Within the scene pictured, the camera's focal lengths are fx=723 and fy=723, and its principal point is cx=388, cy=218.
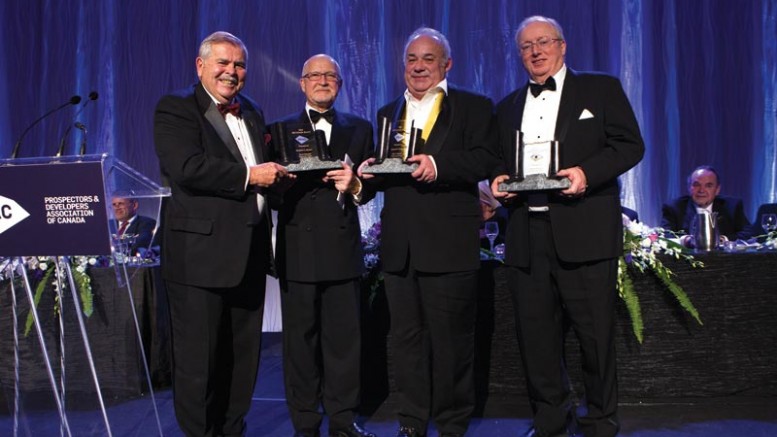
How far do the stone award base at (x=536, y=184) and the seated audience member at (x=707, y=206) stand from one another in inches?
121

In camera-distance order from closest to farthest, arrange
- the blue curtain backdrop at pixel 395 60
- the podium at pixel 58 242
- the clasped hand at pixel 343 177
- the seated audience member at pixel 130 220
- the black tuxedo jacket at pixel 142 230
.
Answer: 1. the podium at pixel 58 242
2. the clasped hand at pixel 343 177
3. the black tuxedo jacket at pixel 142 230
4. the seated audience member at pixel 130 220
5. the blue curtain backdrop at pixel 395 60

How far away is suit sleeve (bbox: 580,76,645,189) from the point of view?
9.38 feet

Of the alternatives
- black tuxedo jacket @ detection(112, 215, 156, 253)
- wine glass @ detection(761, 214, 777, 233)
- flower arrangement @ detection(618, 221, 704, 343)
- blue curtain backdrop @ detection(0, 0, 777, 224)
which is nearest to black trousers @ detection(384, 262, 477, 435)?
flower arrangement @ detection(618, 221, 704, 343)

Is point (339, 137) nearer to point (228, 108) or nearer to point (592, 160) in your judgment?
point (228, 108)

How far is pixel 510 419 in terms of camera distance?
3498mm

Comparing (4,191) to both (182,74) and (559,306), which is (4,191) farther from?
(182,74)

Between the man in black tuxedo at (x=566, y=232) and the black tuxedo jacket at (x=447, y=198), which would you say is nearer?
the man in black tuxedo at (x=566, y=232)

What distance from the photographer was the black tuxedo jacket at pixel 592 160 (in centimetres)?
288

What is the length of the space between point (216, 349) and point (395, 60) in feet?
13.2

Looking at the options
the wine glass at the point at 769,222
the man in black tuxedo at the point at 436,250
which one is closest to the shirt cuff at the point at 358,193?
the man in black tuxedo at the point at 436,250

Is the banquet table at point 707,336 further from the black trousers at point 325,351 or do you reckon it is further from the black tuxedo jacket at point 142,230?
the black tuxedo jacket at point 142,230

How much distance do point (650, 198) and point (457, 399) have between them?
3779 mm

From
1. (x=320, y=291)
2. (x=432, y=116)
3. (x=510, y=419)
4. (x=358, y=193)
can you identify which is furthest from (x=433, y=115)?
(x=510, y=419)

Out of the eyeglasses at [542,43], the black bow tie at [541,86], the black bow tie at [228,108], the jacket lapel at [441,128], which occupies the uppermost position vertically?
the eyeglasses at [542,43]
